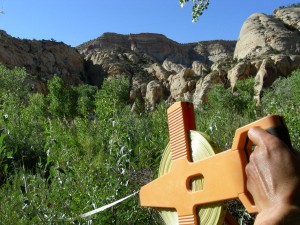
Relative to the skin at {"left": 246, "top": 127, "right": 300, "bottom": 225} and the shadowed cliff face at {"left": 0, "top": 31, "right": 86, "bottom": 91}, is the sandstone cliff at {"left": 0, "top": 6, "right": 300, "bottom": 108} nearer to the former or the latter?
the shadowed cliff face at {"left": 0, "top": 31, "right": 86, "bottom": 91}

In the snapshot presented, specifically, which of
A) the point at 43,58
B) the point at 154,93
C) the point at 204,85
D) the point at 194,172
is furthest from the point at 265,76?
the point at 194,172

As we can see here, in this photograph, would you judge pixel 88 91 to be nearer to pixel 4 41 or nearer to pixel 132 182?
pixel 4 41

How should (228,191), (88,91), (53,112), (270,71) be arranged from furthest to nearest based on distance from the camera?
(88,91) → (270,71) → (53,112) → (228,191)

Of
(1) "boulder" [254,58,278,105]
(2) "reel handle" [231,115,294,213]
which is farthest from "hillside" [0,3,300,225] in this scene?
(2) "reel handle" [231,115,294,213]

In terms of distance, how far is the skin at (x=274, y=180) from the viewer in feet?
1.99

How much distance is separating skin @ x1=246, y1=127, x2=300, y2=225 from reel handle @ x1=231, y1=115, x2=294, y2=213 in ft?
0.04

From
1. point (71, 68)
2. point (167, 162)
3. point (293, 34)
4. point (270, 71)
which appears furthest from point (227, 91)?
point (167, 162)

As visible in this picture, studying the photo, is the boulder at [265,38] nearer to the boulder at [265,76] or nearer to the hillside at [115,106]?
the hillside at [115,106]

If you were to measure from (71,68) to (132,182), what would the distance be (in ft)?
182

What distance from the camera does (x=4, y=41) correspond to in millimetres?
51281

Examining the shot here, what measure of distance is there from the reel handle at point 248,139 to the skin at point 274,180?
0.4 inches

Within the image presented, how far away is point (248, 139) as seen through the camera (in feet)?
2.52

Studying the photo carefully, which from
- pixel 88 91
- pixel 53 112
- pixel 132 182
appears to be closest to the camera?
pixel 132 182

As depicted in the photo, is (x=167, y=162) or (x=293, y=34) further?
(x=293, y=34)
